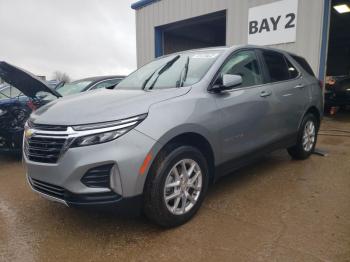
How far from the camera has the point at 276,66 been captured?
4082 millimetres

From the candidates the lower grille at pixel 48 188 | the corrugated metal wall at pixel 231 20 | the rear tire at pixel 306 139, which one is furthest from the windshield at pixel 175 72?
the corrugated metal wall at pixel 231 20

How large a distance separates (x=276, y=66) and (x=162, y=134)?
7.92 feet

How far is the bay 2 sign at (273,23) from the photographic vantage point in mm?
7417

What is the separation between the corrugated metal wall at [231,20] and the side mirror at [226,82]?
5.22 meters

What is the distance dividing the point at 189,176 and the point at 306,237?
1107 millimetres

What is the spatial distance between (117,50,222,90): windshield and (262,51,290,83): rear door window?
93 centimetres

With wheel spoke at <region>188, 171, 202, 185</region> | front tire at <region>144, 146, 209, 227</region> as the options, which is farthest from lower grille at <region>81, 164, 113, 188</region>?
wheel spoke at <region>188, 171, 202, 185</region>

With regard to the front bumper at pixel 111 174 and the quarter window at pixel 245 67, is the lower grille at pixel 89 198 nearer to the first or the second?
the front bumper at pixel 111 174

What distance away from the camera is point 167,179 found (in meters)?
2.54

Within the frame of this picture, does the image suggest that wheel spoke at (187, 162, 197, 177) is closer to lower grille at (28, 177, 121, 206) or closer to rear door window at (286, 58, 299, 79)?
lower grille at (28, 177, 121, 206)

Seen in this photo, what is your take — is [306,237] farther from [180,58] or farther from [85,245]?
[180,58]

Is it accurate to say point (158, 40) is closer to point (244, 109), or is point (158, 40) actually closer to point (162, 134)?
point (244, 109)

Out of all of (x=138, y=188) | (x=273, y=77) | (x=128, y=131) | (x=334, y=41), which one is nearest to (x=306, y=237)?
(x=138, y=188)

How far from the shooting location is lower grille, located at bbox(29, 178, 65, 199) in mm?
2369
